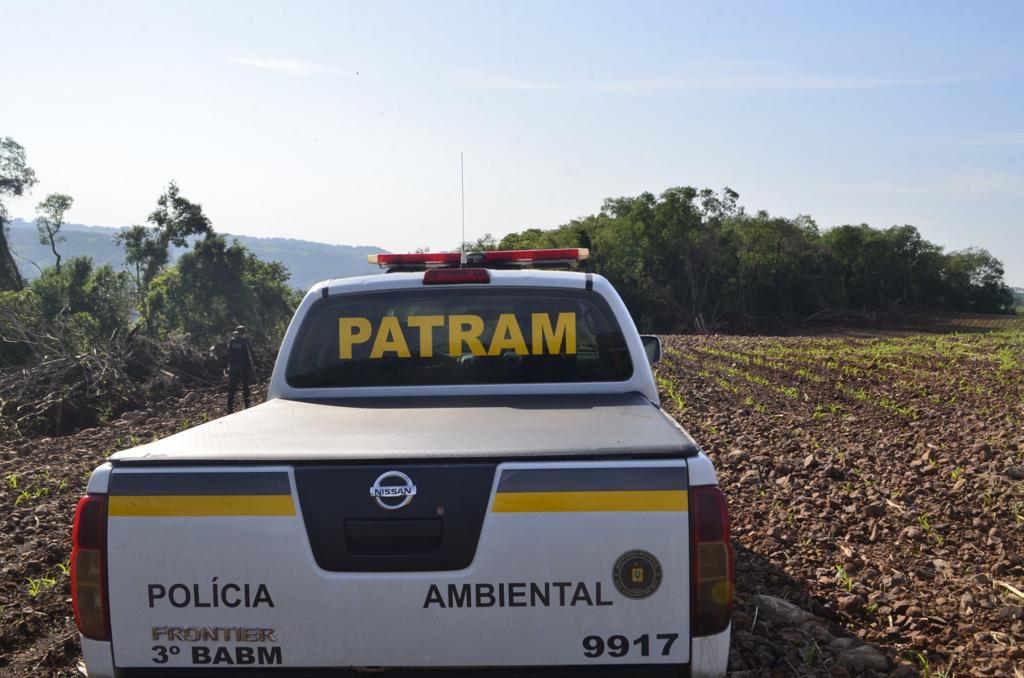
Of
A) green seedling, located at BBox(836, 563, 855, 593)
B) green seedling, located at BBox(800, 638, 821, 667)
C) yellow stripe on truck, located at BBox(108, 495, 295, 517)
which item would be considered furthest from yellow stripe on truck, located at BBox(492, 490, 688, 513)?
green seedling, located at BBox(836, 563, 855, 593)

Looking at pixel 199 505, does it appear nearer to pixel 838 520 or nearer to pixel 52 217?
pixel 838 520

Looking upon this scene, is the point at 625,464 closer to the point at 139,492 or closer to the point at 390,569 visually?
the point at 390,569

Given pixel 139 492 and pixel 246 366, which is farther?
pixel 246 366

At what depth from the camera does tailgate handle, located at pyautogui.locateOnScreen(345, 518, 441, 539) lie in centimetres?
273

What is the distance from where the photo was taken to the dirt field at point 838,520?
4.93 metres

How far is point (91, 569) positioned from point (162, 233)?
5843cm

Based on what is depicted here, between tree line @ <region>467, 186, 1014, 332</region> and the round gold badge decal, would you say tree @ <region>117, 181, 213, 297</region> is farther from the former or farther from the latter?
the round gold badge decal

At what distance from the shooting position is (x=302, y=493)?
108 inches

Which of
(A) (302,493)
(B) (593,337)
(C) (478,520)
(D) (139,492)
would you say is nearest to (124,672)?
(D) (139,492)

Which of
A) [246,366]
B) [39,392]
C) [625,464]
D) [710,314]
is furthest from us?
[710,314]

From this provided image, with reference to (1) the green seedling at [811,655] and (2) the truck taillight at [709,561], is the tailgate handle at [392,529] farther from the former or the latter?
(1) the green seedling at [811,655]

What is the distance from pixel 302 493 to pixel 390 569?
347 millimetres

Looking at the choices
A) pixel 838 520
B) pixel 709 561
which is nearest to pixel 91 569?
pixel 709 561

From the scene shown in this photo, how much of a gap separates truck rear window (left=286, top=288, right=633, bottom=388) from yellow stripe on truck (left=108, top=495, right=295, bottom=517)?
1754 mm
